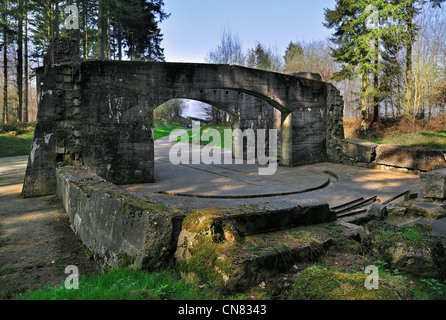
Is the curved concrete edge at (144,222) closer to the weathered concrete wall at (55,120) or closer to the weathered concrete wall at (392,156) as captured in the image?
the weathered concrete wall at (55,120)

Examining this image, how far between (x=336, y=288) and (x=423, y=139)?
19153 millimetres

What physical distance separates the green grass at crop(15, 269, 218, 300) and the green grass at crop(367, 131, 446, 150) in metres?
18.3

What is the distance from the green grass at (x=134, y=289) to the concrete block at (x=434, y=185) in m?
6.64

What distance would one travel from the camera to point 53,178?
29.8ft

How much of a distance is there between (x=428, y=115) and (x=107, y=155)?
2184 cm

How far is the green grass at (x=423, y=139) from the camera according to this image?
17.5 meters

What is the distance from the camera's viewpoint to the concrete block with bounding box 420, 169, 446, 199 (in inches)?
287

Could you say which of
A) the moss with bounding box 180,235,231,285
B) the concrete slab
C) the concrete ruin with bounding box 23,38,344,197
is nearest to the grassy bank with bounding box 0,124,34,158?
the concrete slab

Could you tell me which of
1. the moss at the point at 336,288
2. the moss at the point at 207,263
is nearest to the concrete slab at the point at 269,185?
the moss at the point at 207,263

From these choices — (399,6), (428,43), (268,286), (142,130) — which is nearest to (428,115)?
(428,43)

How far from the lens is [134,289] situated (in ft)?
9.21

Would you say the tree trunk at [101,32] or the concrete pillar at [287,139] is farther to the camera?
the tree trunk at [101,32]

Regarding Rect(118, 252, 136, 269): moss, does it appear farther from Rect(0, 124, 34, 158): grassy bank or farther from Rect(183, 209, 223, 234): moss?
Rect(0, 124, 34, 158): grassy bank

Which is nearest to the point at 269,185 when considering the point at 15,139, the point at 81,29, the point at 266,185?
the point at 266,185
